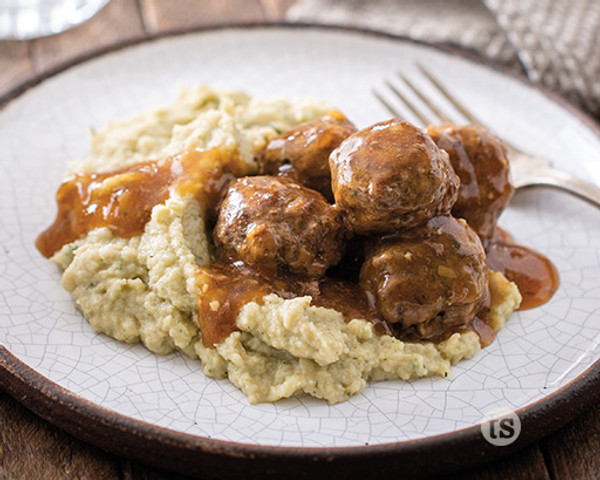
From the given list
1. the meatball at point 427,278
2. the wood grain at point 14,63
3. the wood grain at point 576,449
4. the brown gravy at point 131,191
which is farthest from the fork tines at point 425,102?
the wood grain at point 14,63

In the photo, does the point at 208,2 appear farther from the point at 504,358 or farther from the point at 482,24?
the point at 504,358

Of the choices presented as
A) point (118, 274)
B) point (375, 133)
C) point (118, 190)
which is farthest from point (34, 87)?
point (375, 133)

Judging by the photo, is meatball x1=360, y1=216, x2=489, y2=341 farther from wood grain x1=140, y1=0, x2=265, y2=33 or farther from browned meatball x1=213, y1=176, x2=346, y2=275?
wood grain x1=140, y1=0, x2=265, y2=33

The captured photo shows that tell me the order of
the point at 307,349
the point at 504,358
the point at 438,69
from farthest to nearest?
the point at 438,69, the point at 504,358, the point at 307,349

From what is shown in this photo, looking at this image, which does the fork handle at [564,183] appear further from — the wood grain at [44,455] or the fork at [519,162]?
the wood grain at [44,455]

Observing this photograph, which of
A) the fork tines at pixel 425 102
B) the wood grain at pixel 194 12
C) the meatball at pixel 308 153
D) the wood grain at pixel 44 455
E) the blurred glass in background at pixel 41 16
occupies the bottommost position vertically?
the wood grain at pixel 44 455

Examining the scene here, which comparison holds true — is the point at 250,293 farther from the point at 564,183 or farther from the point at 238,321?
the point at 564,183
